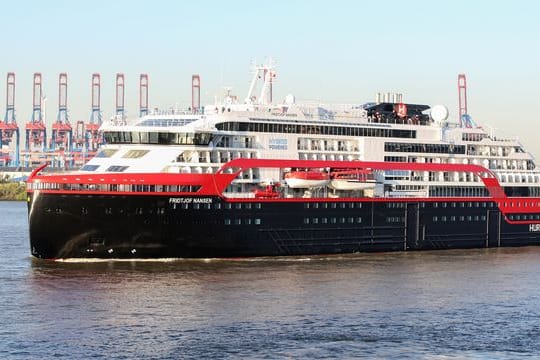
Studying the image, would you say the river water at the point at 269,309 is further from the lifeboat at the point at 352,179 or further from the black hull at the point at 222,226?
the lifeboat at the point at 352,179

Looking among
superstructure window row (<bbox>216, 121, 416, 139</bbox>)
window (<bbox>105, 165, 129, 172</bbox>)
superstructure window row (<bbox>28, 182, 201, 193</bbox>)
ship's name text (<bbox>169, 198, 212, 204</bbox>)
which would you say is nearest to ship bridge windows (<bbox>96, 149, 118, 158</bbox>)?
window (<bbox>105, 165, 129, 172</bbox>)

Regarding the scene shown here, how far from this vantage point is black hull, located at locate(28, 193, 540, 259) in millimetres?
49844

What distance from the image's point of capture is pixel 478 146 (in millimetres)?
66875

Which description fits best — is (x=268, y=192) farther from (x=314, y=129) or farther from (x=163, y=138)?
(x=163, y=138)

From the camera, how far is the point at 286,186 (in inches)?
2200

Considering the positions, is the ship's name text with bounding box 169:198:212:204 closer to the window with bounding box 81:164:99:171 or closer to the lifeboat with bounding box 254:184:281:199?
the lifeboat with bounding box 254:184:281:199

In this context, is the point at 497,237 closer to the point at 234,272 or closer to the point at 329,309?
the point at 234,272

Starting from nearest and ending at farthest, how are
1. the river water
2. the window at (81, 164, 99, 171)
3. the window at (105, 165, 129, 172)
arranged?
the river water → the window at (105, 165, 129, 172) → the window at (81, 164, 99, 171)

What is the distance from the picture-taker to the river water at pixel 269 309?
33750 mm

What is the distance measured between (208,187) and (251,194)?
3042mm

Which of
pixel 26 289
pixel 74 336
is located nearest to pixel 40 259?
pixel 26 289

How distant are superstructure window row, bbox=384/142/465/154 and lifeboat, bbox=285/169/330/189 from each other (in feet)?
21.5

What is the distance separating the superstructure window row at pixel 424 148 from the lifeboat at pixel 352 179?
3.24 m

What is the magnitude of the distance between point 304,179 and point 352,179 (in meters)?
3.74
